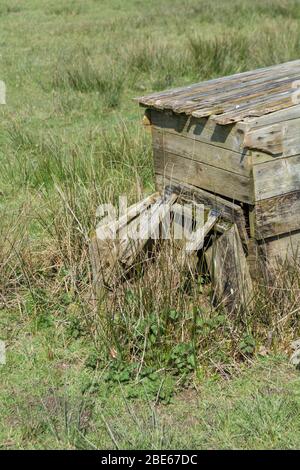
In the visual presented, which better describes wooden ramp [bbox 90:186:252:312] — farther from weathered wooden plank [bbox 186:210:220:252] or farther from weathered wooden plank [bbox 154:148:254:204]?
weathered wooden plank [bbox 154:148:254:204]

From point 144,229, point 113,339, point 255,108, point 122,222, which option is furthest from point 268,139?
point 113,339

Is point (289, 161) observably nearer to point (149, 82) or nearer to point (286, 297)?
point (286, 297)

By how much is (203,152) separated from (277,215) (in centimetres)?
53

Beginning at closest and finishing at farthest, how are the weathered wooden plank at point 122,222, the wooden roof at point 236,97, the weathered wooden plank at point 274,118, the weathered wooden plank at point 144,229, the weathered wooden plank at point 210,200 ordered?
the weathered wooden plank at point 274,118 < the wooden roof at point 236,97 < the weathered wooden plank at point 210,200 < the weathered wooden plank at point 144,229 < the weathered wooden plank at point 122,222

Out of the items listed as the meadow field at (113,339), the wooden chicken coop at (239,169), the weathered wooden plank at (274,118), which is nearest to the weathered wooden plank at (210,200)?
the wooden chicken coop at (239,169)

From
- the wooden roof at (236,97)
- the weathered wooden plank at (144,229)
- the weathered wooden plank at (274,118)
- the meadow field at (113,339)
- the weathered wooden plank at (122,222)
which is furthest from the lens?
the weathered wooden plank at (122,222)

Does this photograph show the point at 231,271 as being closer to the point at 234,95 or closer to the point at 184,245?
the point at 184,245

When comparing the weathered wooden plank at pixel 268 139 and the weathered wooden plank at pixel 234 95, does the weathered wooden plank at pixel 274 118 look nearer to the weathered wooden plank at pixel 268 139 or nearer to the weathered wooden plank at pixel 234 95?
the weathered wooden plank at pixel 268 139

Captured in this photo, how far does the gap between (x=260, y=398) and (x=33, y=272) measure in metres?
1.64

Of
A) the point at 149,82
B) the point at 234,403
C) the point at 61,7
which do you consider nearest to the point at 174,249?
the point at 234,403

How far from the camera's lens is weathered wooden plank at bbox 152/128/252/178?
142 inches

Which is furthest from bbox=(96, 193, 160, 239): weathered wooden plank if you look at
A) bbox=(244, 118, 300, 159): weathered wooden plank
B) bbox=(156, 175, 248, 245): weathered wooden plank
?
bbox=(244, 118, 300, 159): weathered wooden plank

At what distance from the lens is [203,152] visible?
12.6 ft

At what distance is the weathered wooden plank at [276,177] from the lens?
3.58m
